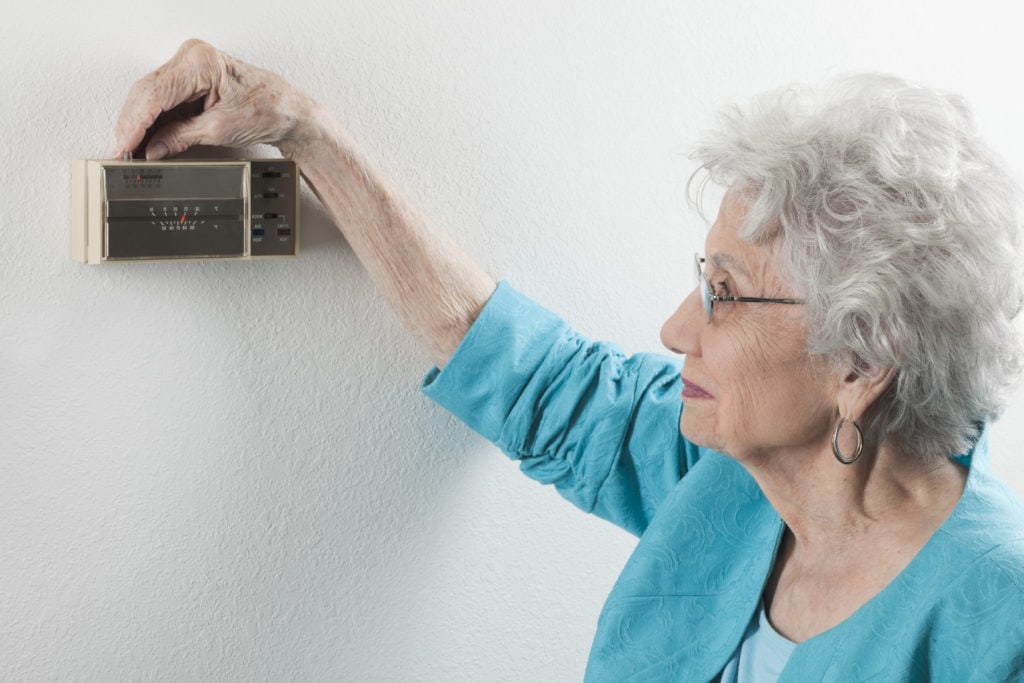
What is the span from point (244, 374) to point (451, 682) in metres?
0.54

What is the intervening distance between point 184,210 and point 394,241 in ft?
0.81

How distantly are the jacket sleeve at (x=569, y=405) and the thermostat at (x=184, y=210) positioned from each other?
0.90 ft

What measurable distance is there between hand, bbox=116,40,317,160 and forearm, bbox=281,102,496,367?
0.03 m

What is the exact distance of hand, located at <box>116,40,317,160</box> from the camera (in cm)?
127

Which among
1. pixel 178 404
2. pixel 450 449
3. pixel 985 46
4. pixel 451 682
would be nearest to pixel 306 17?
pixel 178 404

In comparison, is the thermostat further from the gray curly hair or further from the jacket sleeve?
the gray curly hair

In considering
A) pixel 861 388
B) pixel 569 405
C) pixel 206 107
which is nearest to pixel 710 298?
pixel 861 388

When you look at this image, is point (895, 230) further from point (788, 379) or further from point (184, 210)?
point (184, 210)

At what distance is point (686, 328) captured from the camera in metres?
1.31

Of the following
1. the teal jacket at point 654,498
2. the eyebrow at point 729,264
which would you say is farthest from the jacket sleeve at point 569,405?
the eyebrow at point 729,264

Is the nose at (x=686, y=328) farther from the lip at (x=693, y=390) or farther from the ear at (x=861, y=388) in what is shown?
the ear at (x=861, y=388)

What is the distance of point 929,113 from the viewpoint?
4.00 ft

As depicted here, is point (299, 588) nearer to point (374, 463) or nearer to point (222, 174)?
point (374, 463)

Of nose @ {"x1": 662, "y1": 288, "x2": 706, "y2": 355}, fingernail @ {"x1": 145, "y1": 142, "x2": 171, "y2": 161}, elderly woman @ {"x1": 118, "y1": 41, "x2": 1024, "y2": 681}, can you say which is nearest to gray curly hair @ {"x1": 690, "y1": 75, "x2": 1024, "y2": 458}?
elderly woman @ {"x1": 118, "y1": 41, "x2": 1024, "y2": 681}
